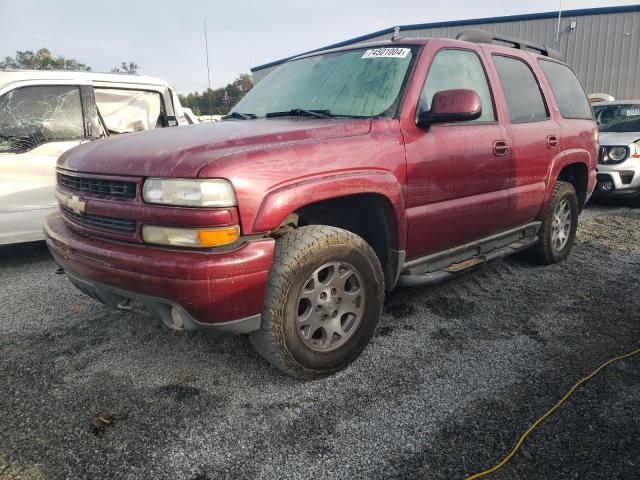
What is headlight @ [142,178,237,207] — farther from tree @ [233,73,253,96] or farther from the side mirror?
tree @ [233,73,253,96]

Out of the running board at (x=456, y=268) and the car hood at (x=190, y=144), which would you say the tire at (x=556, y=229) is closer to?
the running board at (x=456, y=268)

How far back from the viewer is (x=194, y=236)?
2076 mm

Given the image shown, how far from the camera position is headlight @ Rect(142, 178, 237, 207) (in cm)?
205

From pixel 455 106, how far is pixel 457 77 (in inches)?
27.9

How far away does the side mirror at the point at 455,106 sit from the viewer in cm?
268

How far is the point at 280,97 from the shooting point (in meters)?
3.37

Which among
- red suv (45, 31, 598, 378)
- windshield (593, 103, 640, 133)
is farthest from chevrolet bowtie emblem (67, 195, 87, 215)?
windshield (593, 103, 640, 133)

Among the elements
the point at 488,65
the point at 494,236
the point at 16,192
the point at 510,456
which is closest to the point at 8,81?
the point at 16,192

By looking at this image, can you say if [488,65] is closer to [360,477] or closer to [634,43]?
[360,477]

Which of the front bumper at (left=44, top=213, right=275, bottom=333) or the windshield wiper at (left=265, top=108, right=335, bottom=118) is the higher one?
the windshield wiper at (left=265, top=108, right=335, bottom=118)

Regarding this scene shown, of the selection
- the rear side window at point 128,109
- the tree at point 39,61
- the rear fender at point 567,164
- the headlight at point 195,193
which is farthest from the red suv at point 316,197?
the tree at point 39,61

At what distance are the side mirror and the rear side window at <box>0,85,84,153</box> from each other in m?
3.85

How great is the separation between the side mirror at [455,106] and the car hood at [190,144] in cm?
41

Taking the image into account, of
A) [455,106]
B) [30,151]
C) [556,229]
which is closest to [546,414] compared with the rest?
[455,106]
